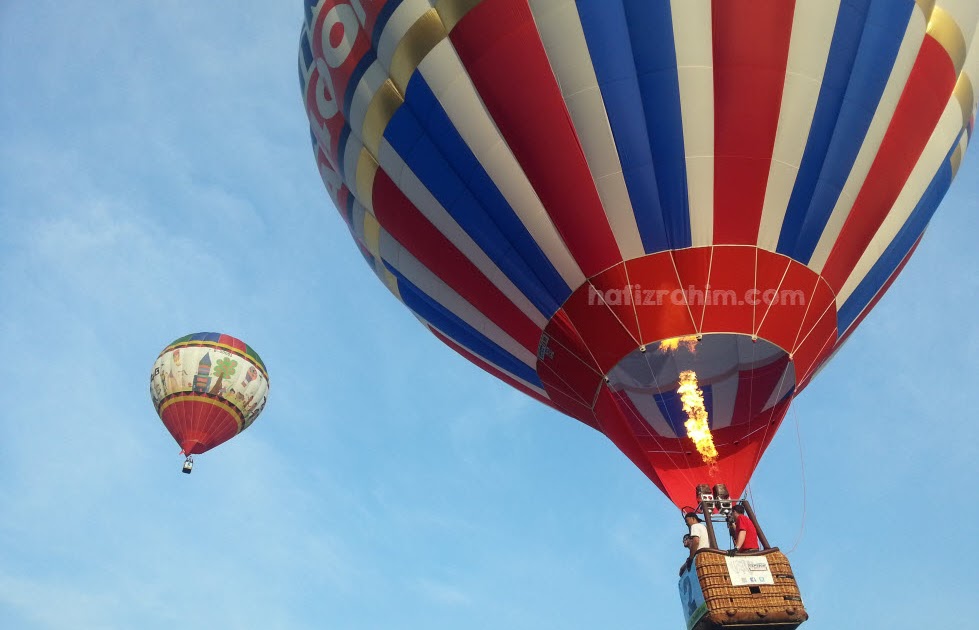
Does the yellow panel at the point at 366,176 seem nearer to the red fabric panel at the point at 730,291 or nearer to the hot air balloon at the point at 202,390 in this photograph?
the red fabric panel at the point at 730,291

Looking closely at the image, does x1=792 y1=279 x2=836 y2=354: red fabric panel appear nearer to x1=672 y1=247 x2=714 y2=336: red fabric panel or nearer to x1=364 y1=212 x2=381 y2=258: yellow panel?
x1=672 y1=247 x2=714 y2=336: red fabric panel

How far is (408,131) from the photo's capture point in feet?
26.6

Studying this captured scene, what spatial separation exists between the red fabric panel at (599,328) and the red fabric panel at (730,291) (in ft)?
2.14

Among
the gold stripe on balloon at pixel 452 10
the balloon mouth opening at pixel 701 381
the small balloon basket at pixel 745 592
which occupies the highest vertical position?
the gold stripe on balloon at pixel 452 10

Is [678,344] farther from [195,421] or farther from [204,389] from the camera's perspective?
[195,421]

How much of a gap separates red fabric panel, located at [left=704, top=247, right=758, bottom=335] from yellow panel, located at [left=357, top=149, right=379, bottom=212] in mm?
3422

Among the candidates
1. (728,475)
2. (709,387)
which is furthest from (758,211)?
(728,475)

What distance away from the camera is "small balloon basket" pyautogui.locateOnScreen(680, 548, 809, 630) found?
5.99 metres

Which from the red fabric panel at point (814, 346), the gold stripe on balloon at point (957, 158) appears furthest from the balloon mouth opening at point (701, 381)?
the gold stripe on balloon at point (957, 158)

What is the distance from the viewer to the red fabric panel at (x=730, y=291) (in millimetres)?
7254

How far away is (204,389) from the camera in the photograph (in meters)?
18.5

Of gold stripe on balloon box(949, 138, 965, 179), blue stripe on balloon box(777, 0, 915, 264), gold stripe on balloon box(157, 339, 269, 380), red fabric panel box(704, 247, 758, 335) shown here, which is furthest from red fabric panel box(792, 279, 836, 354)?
gold stripe on balloon box(157, 339, 269, 380)

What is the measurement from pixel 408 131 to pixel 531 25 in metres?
1.47

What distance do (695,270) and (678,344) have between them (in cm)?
61
